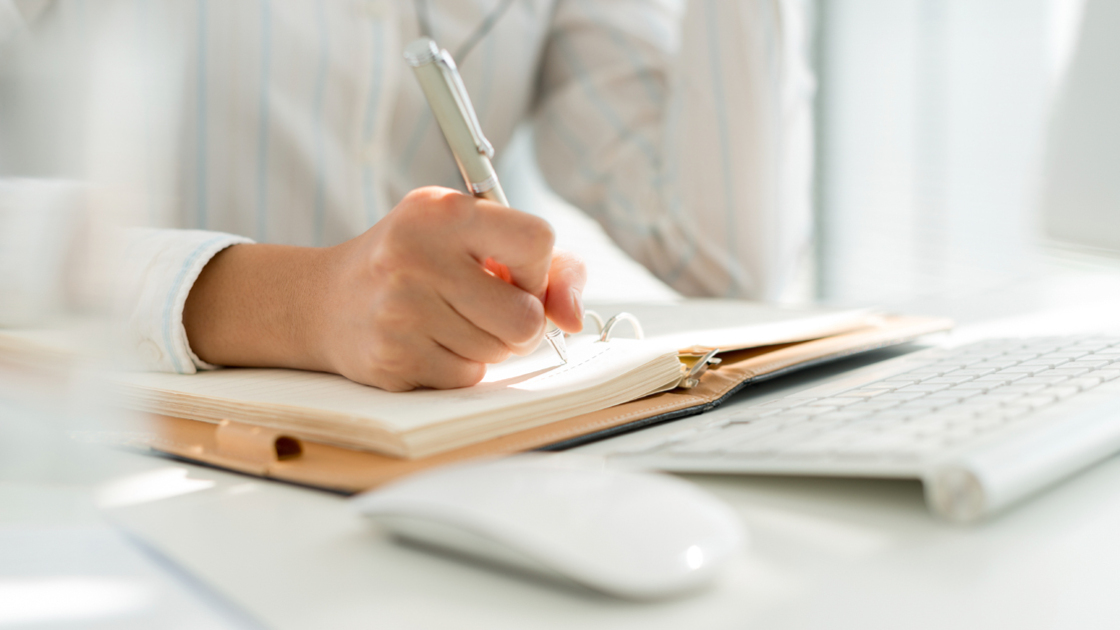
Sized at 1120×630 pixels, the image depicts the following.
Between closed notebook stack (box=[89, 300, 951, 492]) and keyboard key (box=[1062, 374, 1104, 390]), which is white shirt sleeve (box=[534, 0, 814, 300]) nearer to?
closed notebook stack (box=[89, 300, 951, 492])

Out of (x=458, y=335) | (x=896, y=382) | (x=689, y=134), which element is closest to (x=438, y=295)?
(x=458, y=335)

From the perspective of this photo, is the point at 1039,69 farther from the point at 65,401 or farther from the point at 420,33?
the point at 65,401

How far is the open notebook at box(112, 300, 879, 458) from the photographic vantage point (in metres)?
0.35

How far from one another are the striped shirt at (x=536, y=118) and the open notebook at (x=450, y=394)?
1.19ft

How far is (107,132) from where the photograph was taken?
1.01 ft

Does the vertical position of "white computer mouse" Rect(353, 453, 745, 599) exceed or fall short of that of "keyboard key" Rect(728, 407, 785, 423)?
it exceeds it

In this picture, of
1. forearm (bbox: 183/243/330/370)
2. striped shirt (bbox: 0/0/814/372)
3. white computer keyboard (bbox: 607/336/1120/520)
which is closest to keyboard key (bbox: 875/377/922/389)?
white computer keyboard (bbox: 607/336/1120/520)

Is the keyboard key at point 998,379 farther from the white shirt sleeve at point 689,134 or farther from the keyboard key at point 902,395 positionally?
the white shirt sleeve at point 689,134

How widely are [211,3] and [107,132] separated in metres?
0.66

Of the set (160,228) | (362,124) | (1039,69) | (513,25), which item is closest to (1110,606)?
(160,228)

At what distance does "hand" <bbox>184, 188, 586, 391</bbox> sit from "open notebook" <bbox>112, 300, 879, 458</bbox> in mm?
19

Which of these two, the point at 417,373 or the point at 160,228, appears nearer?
the point at 417,373

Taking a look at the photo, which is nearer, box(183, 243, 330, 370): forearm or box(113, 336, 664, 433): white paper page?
box(113, 336, 664, 433): white paper page

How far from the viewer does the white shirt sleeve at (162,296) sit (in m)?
0.52
